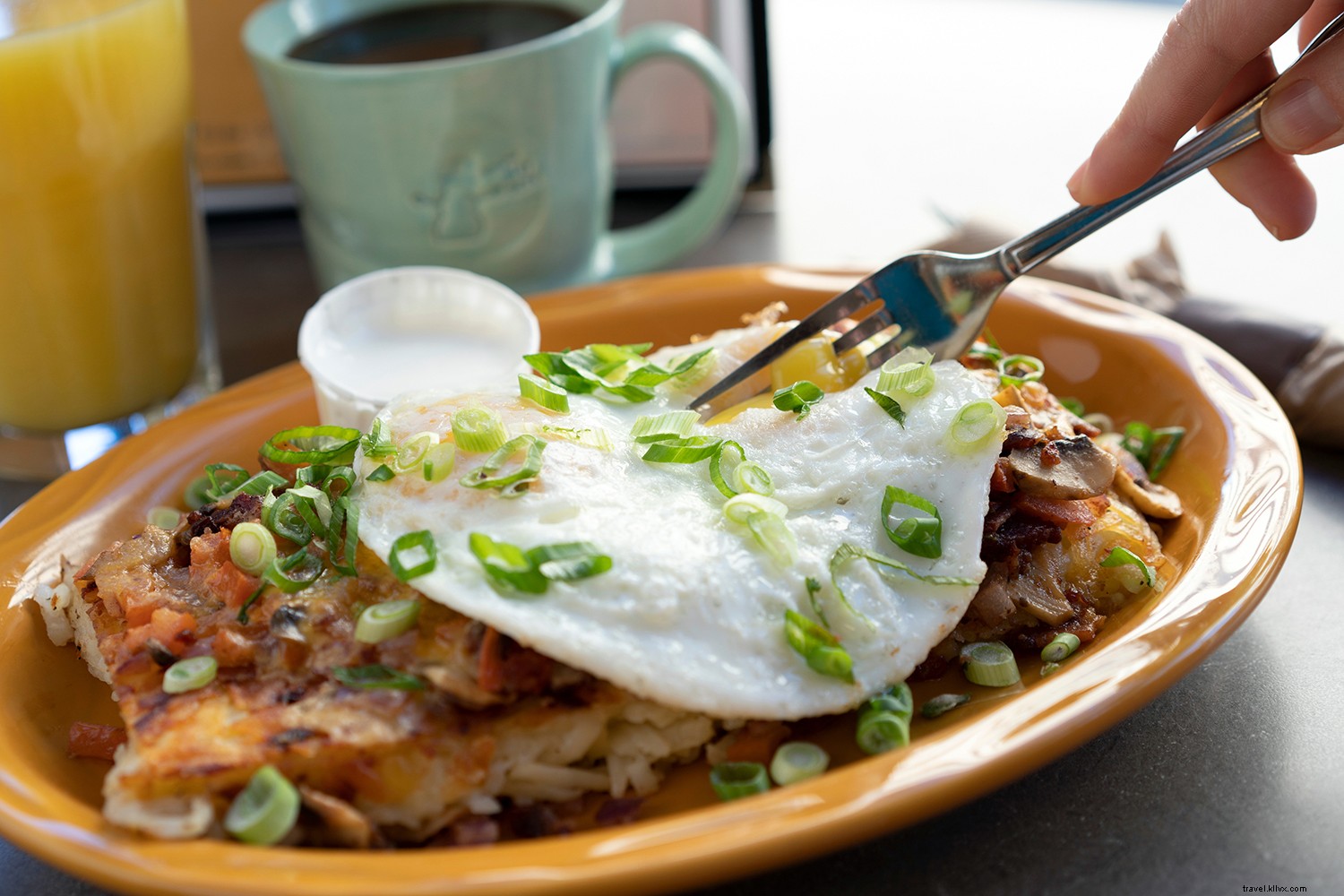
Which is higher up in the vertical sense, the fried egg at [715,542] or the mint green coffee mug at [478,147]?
the mint green coffee mug at [478,147]

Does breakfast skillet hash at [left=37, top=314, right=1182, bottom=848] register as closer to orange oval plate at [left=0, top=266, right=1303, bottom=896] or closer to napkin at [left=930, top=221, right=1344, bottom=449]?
orange oval plate at [left=0, top=266, right=1303, bottom=896]

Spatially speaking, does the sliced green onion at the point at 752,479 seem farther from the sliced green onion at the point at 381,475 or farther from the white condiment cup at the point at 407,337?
the white condiment cup at the point at 407,337

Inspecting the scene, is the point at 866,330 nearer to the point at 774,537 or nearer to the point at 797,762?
the point at 774,537

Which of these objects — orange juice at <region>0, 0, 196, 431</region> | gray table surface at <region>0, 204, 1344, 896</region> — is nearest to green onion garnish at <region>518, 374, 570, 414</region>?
gray table surface at <region>0, 204, 1344, 896</region>

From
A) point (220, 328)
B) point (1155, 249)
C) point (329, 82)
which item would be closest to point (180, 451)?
point (329, 82)

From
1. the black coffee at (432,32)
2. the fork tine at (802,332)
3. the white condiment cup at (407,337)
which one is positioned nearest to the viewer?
the fork tine at (802,332)

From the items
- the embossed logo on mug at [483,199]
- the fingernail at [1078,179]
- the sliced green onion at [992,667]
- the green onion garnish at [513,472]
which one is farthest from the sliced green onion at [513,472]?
the embossed logo on mug at [483,199]
